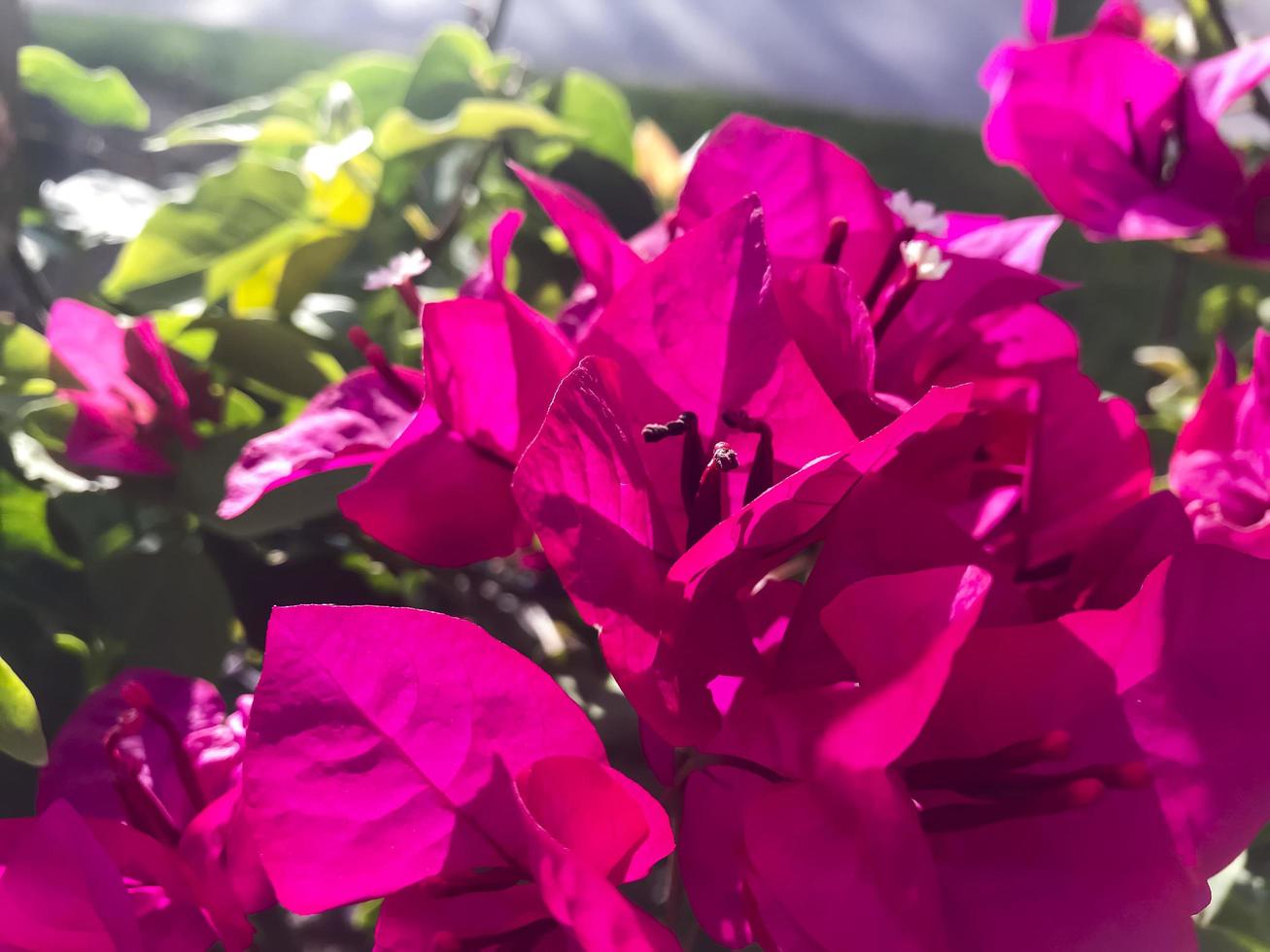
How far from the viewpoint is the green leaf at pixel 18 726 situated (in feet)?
0.69

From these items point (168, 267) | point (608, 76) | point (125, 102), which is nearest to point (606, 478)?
point (168, 267)

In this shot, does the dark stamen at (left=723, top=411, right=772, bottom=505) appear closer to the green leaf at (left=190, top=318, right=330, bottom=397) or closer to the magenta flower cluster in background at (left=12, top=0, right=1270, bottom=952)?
the magenta flower cluster in background at (left=12, top=0, right=1270, bottom=952)

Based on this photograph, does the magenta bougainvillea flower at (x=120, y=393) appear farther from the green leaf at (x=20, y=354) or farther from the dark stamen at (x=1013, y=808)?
the dark stamen at (x=1013, y=808)

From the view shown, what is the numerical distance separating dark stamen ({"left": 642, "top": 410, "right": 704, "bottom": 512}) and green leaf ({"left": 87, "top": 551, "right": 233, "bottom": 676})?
0.54ft

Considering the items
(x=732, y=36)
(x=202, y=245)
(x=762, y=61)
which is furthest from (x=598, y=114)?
(x=732, y=36)

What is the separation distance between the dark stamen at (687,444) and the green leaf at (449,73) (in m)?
0.31

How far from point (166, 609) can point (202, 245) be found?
0.48 feet

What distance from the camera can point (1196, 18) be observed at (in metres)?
0.53

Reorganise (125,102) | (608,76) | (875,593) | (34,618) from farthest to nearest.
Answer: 1. (608,76)
2. (125,102)
3. (34,618)
4. (875,593)

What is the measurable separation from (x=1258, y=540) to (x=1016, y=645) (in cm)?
9

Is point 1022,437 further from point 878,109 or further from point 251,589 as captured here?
point 878,109

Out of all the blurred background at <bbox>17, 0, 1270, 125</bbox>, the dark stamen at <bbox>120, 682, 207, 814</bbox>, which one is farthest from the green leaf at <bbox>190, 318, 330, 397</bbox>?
the blurred background at <bbox>17, 0, 1270, 125</bbox>

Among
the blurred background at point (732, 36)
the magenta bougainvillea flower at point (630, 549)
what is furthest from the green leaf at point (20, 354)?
the blurred background at point (732, 36)

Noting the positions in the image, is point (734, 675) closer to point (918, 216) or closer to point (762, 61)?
point (918, 216)
